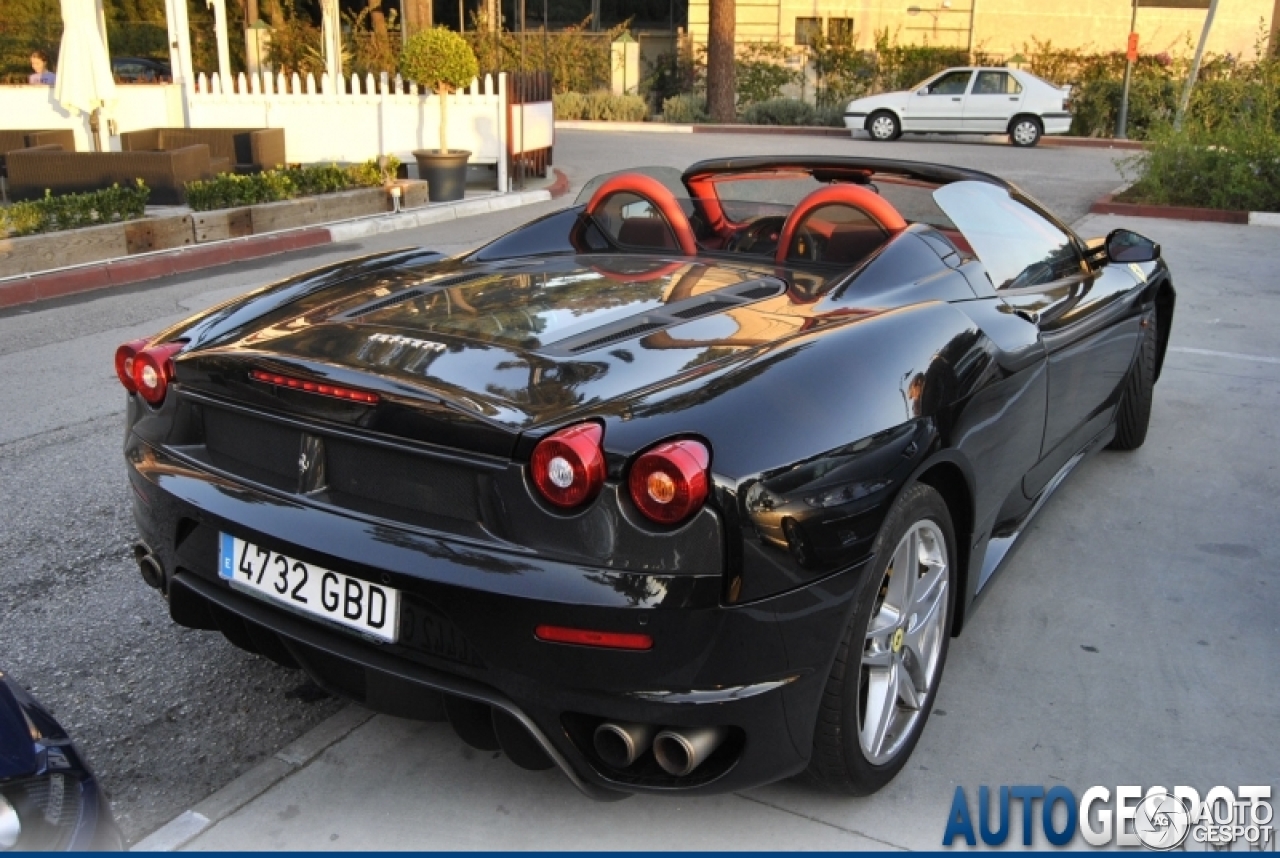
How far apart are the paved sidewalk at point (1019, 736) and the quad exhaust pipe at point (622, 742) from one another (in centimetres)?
36

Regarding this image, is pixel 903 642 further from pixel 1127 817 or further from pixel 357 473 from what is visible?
pixel 357 473

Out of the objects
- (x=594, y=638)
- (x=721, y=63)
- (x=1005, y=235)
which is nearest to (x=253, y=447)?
(x=594, y=638)

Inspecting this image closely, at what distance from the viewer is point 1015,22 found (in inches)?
1468

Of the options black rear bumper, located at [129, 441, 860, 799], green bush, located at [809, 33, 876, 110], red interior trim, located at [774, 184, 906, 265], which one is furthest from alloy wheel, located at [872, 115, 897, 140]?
black rear bumper, located at [129, 441, 860, 799]

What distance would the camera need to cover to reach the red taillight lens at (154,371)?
117 inches

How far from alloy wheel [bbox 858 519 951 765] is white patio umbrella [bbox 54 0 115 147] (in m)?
14.0

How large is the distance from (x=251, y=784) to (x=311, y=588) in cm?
59

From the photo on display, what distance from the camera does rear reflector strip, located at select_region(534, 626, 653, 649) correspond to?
2.29 meters

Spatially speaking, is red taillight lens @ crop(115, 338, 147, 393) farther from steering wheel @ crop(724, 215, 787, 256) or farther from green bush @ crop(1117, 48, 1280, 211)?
green bush @ crop(1117, 48, 1280, 211)

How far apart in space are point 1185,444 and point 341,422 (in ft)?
14.5

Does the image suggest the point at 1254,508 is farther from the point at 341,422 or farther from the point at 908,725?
the point at 341,422

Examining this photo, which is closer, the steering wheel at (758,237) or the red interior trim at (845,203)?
the red interior trim at (845,203)

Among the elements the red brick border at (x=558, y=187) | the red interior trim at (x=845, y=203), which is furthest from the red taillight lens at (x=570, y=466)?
the red brick border at (x=558, y=187)

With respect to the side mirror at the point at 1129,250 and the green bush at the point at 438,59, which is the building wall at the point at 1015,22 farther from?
the side mirror at the point at 1129,250
